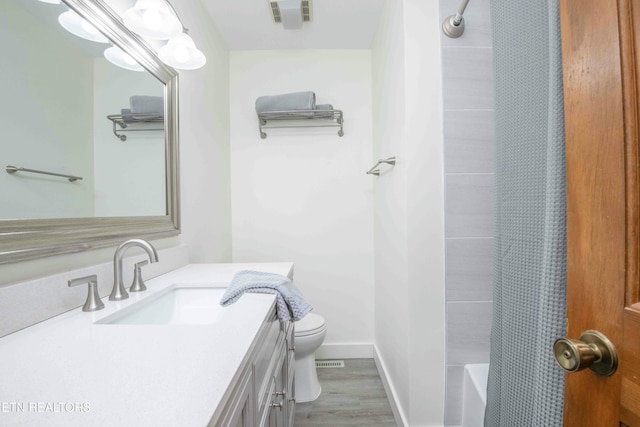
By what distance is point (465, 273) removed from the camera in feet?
4.24

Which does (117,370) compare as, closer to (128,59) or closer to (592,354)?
(592,354)

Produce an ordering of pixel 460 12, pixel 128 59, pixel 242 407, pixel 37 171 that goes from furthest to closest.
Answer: pixel 460 12 < pixel 128 59 < pixel 37 171 < pixel 242 407

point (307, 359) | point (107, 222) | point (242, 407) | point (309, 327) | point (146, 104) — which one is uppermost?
point (146, 104)

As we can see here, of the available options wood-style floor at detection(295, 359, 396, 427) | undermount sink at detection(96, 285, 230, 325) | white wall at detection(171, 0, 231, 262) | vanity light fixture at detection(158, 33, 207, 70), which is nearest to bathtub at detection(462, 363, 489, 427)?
wood-style floor at detection(295, 359, 396, 427)

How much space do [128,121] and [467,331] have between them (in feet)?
5.68

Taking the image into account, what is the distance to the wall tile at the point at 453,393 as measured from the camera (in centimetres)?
129

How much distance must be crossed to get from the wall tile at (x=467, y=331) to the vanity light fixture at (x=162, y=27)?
65.0 inches

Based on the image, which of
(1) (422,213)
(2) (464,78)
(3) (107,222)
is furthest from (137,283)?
(2) (464,78)

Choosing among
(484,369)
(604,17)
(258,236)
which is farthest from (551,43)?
(258,236)

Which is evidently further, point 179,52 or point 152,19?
point 179,52

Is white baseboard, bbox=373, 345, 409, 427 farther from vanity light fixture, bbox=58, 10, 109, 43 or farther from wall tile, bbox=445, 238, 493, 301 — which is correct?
vanity light fixture, bbox=58, 10, 109, 43

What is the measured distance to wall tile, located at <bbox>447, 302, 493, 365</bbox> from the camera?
1.29m

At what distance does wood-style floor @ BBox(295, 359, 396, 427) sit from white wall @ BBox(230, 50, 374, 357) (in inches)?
11.0

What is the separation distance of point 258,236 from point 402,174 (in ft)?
4.06
